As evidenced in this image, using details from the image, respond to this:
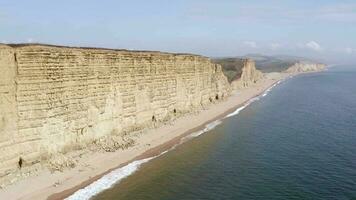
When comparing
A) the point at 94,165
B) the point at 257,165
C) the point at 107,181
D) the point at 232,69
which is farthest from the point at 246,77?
the point at 107,181

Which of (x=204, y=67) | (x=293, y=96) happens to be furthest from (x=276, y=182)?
(x=293, y=96)

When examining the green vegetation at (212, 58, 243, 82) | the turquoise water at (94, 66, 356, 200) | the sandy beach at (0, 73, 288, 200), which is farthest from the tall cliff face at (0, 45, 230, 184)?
the green vegetation at (212, 58, 243, 82)

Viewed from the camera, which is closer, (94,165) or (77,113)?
(94,165)

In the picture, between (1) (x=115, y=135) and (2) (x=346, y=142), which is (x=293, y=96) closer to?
(2) (x=346, y=142)

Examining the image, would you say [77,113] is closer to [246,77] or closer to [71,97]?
[71,97]

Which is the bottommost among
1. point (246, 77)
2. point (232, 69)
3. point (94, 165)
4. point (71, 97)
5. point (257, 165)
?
point (257, 165)

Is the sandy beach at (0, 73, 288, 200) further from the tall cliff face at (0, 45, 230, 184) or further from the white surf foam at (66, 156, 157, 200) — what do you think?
the tall cliff face at (0, 45, 230, 184)

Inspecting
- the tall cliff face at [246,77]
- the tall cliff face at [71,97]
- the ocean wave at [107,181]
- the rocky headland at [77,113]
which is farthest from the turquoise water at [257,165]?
the tall cliff face at [246,77]

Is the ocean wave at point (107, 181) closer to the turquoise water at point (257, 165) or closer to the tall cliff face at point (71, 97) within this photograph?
the turquoise water at point (257, 165)
